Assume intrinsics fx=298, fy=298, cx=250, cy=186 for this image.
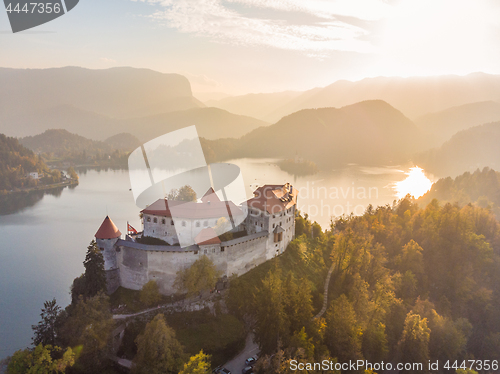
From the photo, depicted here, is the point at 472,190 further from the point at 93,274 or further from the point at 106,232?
the point at 93,274

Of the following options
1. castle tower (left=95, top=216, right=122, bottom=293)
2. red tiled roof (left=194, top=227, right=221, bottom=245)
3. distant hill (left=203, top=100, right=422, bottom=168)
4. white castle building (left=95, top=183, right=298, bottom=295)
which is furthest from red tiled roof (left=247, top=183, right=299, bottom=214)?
distant hill (left=203, top=100, right=422, bottom=168)

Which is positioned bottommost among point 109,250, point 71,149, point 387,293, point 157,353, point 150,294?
point 387,293

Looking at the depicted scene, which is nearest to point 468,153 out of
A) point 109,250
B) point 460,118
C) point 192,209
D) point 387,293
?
point 460,118

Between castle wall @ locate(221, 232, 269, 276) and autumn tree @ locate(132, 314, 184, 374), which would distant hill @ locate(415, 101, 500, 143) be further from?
autumn tree @ locate(132, 314, 184, 374)

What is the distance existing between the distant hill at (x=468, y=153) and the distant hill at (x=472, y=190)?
4809cm

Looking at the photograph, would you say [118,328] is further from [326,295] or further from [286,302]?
[326,295]

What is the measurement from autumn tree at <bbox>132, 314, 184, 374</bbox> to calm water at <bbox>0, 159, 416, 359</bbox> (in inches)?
699

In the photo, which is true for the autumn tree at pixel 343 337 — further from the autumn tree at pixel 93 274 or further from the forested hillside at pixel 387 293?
the autumn tree at pixel 93 274

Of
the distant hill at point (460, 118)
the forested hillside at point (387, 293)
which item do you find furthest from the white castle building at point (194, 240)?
the distant hill at point (460, 118)

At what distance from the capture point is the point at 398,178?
110 m

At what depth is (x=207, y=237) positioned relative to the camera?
93.8 ft

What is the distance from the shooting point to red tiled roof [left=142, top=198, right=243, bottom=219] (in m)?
30.5

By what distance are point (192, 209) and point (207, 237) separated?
13.2 feet

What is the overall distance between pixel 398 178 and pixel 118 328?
107921mm
